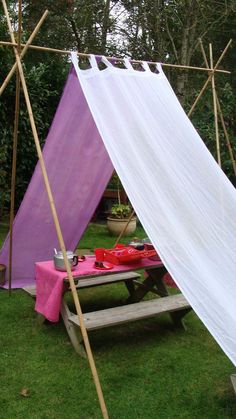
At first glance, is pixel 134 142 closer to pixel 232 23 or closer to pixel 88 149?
pixel 88 149

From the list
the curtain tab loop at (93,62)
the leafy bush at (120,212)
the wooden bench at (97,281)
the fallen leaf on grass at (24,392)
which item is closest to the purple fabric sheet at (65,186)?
the curtain tab loop at (93,62)

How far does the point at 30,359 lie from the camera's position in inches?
124

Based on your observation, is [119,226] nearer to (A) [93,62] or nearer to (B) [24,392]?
(A) [93,62]

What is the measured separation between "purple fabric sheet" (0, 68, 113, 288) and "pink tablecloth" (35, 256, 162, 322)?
853 mm

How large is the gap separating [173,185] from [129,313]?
989 millimetres

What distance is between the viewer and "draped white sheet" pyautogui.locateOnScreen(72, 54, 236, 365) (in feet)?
8.01

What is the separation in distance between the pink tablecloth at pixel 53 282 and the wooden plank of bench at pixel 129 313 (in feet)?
0.69

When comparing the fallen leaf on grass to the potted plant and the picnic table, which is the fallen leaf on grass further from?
the potted plant

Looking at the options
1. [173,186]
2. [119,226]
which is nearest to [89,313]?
[173,186]

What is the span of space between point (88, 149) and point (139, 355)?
1.91 m

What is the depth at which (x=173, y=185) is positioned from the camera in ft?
9.68

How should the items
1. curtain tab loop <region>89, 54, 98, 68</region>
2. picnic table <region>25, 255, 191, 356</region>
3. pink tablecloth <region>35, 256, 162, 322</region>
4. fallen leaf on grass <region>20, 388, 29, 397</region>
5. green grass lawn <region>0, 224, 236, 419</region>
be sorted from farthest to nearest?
curtain tab loop <region>89, 54, 98, 68</region>
pink tablecloth <region>35, 256, 162, 322</region>
picnic table <region>25, 255, 191, 356</region>
fallen leaf on grass <region>20, 388, 29, 397</region>
green grass lawn <region>0, 224, 236, 419</region>

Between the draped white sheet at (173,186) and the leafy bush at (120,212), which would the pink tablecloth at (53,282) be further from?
the leafy bush at (120,212)

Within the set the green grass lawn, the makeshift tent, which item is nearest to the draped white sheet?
the makeshift tent
